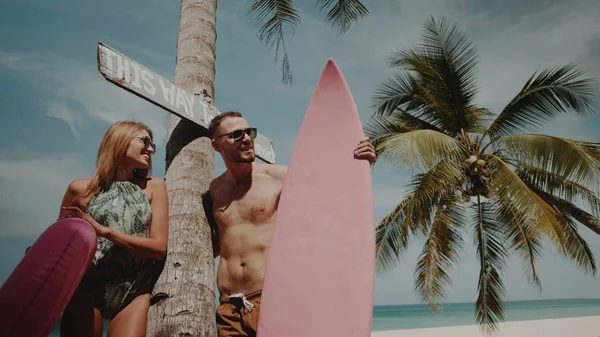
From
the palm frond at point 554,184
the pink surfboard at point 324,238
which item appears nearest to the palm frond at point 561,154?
the palm frond at point 554,184

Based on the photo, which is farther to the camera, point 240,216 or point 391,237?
point 391,237

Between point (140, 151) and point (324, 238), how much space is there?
986 mm

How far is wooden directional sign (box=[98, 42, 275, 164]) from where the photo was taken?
2.08 metres

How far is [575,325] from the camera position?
84.3 feet

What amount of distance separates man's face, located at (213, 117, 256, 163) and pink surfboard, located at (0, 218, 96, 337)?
86cm

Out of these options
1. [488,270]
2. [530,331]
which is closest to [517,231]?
[488,270]

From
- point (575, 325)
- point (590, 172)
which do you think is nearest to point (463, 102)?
point (590, 172)

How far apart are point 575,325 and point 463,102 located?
74.8 feet

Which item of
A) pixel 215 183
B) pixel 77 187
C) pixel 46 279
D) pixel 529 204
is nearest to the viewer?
pixel 46 279

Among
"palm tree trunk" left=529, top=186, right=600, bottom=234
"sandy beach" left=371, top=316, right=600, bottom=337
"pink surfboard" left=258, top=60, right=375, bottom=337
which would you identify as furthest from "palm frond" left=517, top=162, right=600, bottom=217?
"sandy beach" left=371, top=316, right=600, bottom=337

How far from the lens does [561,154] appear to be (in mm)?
7715

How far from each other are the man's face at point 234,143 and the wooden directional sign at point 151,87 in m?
0.18

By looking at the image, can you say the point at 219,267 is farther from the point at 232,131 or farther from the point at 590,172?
the point at 590,172

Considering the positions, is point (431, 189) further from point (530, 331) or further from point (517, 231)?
point (530, 331)
